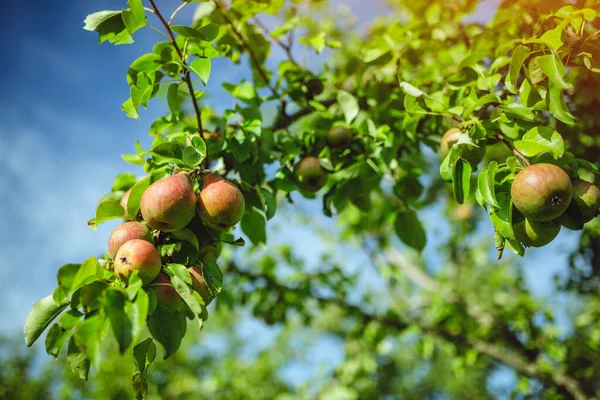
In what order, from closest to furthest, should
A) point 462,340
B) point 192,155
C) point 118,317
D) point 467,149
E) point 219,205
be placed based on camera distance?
Result: point 118,317 → point 219,205 → point 192,155 → point 467,149 → point 462,340

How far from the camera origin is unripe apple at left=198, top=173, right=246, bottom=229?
144cm

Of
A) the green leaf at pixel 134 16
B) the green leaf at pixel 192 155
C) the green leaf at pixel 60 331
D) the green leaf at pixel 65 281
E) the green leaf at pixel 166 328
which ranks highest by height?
the green leaf at pixel 134 16

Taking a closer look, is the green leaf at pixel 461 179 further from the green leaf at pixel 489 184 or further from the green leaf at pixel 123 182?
the green leaf at pixel 123 182

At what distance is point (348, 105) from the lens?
2.23 m

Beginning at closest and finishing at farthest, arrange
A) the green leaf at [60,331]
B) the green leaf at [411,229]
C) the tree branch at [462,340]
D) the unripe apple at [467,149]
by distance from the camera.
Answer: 1. the green leaf at [60,331]
2. the unripe apple at [467,149]
3. the green leaf at [411,229]
4. the tree branch at [462,340]

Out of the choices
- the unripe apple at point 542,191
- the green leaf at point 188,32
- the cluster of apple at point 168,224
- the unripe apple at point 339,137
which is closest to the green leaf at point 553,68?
the unripe apple at point 542,191

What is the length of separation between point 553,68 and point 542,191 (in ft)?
1.37

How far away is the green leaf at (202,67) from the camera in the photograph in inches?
Answer: 62.9

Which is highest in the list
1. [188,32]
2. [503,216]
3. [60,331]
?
[188,32]

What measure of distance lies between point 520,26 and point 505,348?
10.9 ft

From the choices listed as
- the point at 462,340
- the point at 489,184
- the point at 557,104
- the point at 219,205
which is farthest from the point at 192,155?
the point at 462,340

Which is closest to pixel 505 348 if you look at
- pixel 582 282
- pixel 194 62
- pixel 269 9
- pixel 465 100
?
pixel 582 282

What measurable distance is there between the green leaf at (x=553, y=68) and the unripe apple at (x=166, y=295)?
1339 mm

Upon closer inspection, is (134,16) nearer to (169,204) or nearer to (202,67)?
(202,67)
